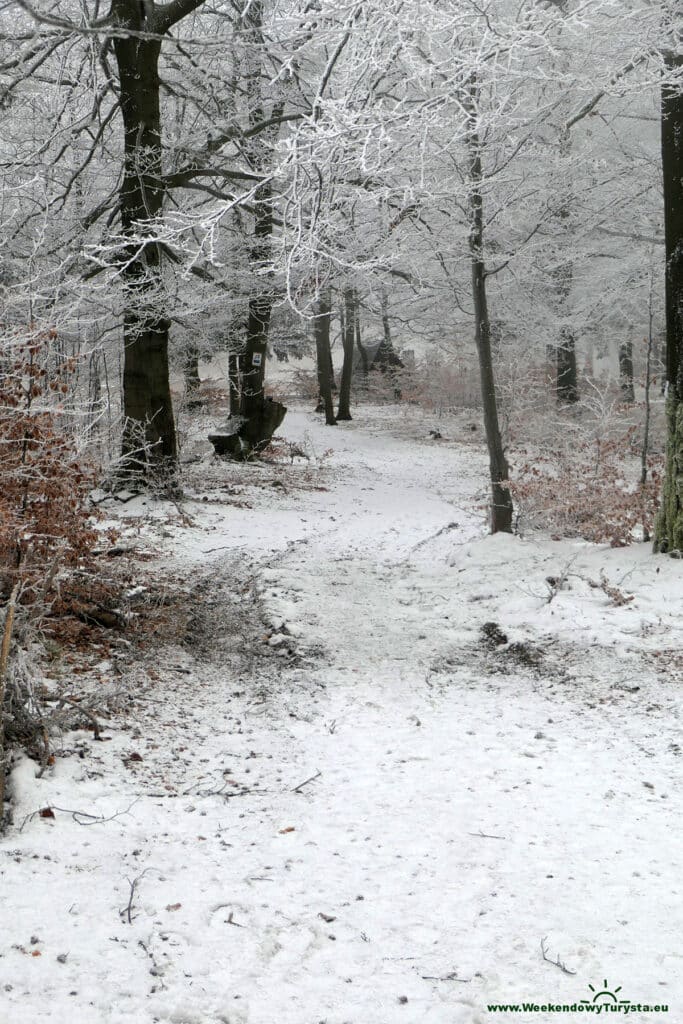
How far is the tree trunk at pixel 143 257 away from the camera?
27.7 feet

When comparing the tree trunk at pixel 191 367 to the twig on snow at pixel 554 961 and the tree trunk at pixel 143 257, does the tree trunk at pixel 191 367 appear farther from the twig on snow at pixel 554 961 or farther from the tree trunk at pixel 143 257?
the twig on snow at pixel 554 961

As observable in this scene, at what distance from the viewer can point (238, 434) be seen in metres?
13.7

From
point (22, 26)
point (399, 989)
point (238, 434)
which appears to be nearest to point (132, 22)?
point (22, 26)

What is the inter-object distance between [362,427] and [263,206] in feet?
29.9

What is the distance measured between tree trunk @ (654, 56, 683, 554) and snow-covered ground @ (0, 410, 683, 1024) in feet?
1.57

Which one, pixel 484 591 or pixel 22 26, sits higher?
pixel 22 26

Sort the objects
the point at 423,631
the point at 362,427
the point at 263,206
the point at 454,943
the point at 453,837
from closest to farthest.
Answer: the point at 454,943 → the point at 453,837 → the point at 423,631 → the point at 263,206 → the point at 362,427

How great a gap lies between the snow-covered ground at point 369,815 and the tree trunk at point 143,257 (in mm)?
3137

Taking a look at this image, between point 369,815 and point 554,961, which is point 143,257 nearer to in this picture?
point 369,815

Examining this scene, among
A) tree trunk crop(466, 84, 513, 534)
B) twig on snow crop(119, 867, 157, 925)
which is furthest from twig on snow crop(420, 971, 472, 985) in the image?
tree trunk crop(466, 84, 513, 534)

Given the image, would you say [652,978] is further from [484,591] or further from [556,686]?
[484,591]

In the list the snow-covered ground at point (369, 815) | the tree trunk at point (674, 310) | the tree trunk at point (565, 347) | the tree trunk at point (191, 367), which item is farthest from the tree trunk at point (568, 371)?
the snow-covered ground at point (369, 815)

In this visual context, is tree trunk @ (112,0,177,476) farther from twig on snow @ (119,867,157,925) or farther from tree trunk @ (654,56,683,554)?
twig on snow @ (119,867,157,925)

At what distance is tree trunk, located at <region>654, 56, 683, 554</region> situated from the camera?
248 inches
